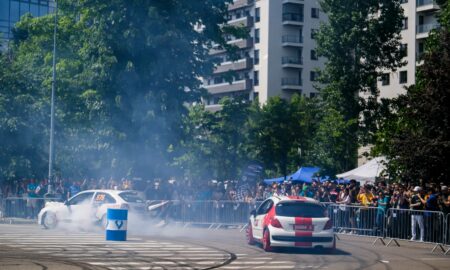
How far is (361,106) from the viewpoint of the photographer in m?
56.2

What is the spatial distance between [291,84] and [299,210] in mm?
75202

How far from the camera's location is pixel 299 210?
21.2m

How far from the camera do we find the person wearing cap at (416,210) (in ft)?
80.4

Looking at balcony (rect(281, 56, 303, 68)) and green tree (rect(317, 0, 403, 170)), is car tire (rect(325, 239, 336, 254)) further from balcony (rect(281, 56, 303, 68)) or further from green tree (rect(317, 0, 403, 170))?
balcony (rect(281, 56, 303, 68))

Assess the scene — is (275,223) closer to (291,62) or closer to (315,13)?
(291,62)

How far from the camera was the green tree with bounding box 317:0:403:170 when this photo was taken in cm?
5444

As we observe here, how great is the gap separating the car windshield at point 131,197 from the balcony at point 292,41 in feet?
227

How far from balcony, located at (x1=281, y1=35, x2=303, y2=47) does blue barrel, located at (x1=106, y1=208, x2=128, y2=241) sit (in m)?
74.1

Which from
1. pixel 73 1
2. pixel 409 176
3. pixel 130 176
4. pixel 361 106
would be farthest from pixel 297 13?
pixel 409 176

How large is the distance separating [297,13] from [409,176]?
231 ft

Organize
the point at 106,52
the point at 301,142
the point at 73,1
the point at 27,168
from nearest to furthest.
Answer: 1. the point at 106,52
2. the point at 27,168
3. the point at 73,1
4. the point at 301,142

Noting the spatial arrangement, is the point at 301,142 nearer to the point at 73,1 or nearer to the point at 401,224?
the point at 73,1

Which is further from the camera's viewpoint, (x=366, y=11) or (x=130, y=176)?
(x=366, y=11)

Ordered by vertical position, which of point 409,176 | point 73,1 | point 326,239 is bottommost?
point 326,239
